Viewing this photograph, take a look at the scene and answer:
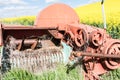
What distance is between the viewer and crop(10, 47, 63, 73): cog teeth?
589 cm

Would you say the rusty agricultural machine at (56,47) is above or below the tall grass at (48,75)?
above

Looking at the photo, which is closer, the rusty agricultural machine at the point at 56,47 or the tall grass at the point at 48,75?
the tall grass at the point at 48,75

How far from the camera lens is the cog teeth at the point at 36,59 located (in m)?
5.89

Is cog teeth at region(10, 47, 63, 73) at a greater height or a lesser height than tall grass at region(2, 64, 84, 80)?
greater

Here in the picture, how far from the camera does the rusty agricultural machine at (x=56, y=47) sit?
5.96m

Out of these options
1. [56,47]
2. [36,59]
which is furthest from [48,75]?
[56,47]

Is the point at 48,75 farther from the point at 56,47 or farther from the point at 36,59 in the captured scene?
the point at 56,47

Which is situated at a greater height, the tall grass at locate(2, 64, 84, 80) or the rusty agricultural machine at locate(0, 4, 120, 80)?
the rusty agricultural machine at locate(0, 4, 120, 80)

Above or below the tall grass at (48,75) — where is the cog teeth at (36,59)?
above

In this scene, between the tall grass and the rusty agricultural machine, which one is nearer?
the tall grass

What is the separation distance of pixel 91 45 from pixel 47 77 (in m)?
0.98

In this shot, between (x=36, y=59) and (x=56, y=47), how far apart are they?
56 cm

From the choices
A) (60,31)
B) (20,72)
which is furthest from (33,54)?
(60,31)

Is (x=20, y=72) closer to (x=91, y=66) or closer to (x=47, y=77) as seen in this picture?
(x=47, y=77)
